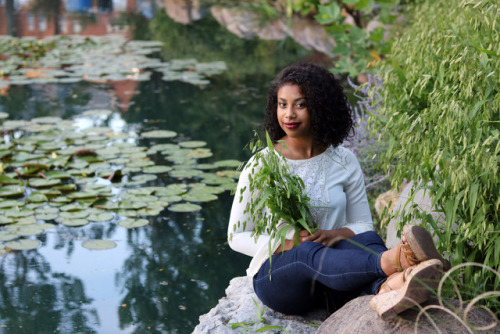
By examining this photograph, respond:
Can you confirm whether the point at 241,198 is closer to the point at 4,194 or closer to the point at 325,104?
the point at 325,104

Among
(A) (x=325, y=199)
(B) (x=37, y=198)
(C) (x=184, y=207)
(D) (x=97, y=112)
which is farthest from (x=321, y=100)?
(D) (x=97, y=112)

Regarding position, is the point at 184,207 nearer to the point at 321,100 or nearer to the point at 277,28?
the point at 321,100

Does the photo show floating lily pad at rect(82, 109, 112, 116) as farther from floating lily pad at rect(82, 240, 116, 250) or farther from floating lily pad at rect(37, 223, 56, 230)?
floating lily pad at rect(82, 240, 116, 250)

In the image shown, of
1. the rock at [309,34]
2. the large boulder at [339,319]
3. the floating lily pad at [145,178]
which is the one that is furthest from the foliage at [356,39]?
the large boulder at [339,319]

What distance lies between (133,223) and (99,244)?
254 mm

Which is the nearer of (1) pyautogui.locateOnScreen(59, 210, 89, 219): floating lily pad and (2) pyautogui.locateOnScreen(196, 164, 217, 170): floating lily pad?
(1) pyautogui.locateOnScreen(59, 210, 89, 219): floating lily pad

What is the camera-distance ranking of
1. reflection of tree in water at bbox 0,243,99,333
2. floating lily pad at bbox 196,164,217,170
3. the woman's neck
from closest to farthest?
the woman's neck
reflection of tree in water at bbox 0,243,99,333
floating lily pad at bbox 196,164,217,170

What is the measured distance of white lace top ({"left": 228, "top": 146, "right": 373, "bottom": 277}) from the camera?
7.17ft

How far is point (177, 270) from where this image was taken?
3068 mm

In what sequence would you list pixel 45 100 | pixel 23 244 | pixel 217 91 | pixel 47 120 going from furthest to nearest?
1. pixel 217 91
2. pixel 45 100
3. pixel 47 120
4. pixel 23 244

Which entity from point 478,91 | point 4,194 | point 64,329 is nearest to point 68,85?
point 4,194

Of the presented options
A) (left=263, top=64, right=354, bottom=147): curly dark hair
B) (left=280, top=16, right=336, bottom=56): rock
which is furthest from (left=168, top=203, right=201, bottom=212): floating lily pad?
(left=280, top=16, right=336, bottom=56): rock

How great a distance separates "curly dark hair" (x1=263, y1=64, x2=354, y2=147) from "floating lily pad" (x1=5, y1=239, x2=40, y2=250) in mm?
1499

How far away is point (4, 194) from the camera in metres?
3.73
